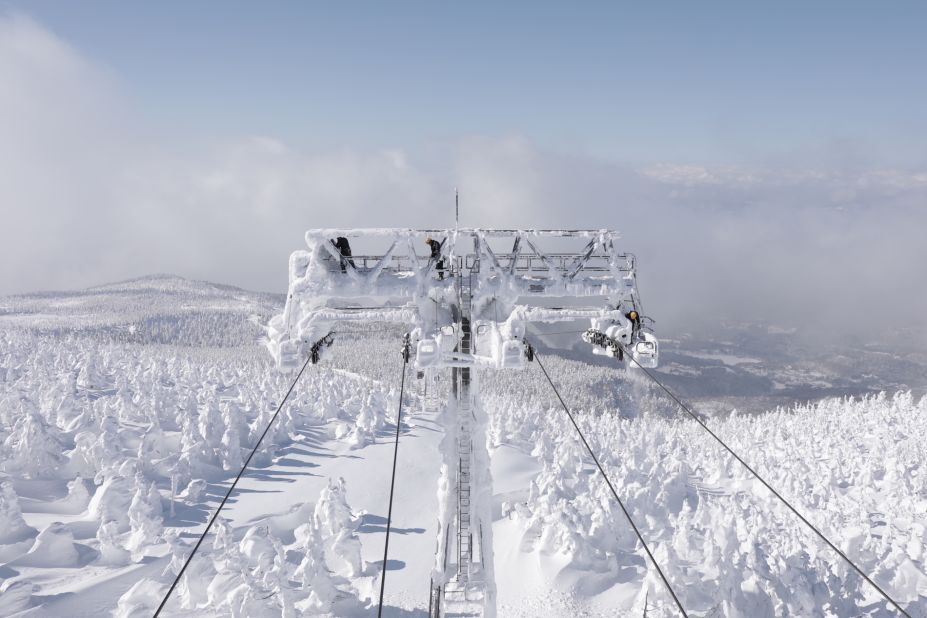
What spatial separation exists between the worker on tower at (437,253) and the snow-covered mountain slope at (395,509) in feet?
7.46

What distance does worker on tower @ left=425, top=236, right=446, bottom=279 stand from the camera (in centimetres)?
1023

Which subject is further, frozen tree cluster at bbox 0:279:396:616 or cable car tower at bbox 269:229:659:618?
frozen tree cluster at bbox 0:279:396:616

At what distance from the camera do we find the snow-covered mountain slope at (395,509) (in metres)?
26.8

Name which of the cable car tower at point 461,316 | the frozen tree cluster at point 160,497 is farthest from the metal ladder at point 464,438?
the frozen tree cluster at point 160,497

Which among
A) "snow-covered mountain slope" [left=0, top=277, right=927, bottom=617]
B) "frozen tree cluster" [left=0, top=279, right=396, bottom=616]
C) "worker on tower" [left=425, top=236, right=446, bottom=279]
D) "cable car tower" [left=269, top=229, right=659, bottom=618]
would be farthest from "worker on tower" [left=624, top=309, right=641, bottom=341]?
"frozen tree cluster" [left=0, top=279, right=396, bottom=616]

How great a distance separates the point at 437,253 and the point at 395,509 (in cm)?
3761

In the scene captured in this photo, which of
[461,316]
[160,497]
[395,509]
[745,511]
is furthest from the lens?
[395,509]

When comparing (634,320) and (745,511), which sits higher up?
(634,320)

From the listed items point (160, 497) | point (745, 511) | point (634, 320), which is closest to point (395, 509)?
point (160, 497)

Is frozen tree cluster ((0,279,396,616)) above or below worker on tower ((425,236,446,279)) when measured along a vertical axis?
below

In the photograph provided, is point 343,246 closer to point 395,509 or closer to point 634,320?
point 634,320

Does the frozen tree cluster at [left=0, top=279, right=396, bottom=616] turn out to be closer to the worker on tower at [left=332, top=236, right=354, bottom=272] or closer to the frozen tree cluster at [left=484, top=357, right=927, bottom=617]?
the frozen tree cluster at [left=484, top=357, right=927, bottom=617]

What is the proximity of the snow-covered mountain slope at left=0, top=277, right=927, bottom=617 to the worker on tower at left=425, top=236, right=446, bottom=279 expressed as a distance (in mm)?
2273

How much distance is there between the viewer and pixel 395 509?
43.1 m
